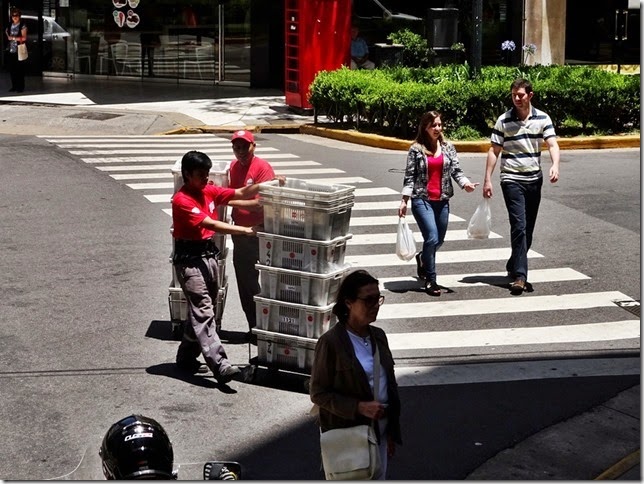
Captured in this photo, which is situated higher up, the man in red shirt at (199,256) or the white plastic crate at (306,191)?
the white plastic crate at (306,191)

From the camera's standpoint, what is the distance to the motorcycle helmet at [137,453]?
3922mm

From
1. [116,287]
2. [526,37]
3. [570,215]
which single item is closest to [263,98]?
[526,37]

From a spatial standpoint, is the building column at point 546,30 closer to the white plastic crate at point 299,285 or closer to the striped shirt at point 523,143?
the striped shirt at point 523,143

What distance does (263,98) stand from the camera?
1088 inches

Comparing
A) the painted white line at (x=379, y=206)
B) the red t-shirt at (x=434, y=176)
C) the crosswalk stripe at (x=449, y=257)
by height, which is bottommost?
Answer: the crosswalk stripe at (x=449, y=257)

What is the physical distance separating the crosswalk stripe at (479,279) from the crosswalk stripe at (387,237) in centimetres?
140

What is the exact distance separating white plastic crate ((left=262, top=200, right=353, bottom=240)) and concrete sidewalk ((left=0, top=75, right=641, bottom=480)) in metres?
2.14

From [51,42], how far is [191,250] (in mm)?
24767

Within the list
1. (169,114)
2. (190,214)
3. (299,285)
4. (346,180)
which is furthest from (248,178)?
(169,114)

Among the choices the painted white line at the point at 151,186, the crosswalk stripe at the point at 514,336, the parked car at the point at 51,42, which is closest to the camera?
the crosswalk stripe at the point at 514,336

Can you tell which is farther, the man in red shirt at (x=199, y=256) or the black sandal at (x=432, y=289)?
the black sandal at (x=432, y=289)

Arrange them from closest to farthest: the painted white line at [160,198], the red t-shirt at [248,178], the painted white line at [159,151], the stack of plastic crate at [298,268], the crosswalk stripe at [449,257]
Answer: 1. the stack of plastic crate at [298,268]
2. the red t-shirt at [248,178]
3. the crosswalk stripe at [449,257]
4. the painted white line at [160,198]
5. the painted white line at [159,151]

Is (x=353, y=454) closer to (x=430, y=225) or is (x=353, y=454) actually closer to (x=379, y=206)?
(x=430, y=225)

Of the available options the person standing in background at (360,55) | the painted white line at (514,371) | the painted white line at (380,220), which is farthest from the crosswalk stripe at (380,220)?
the person standing in background at (360,55)
